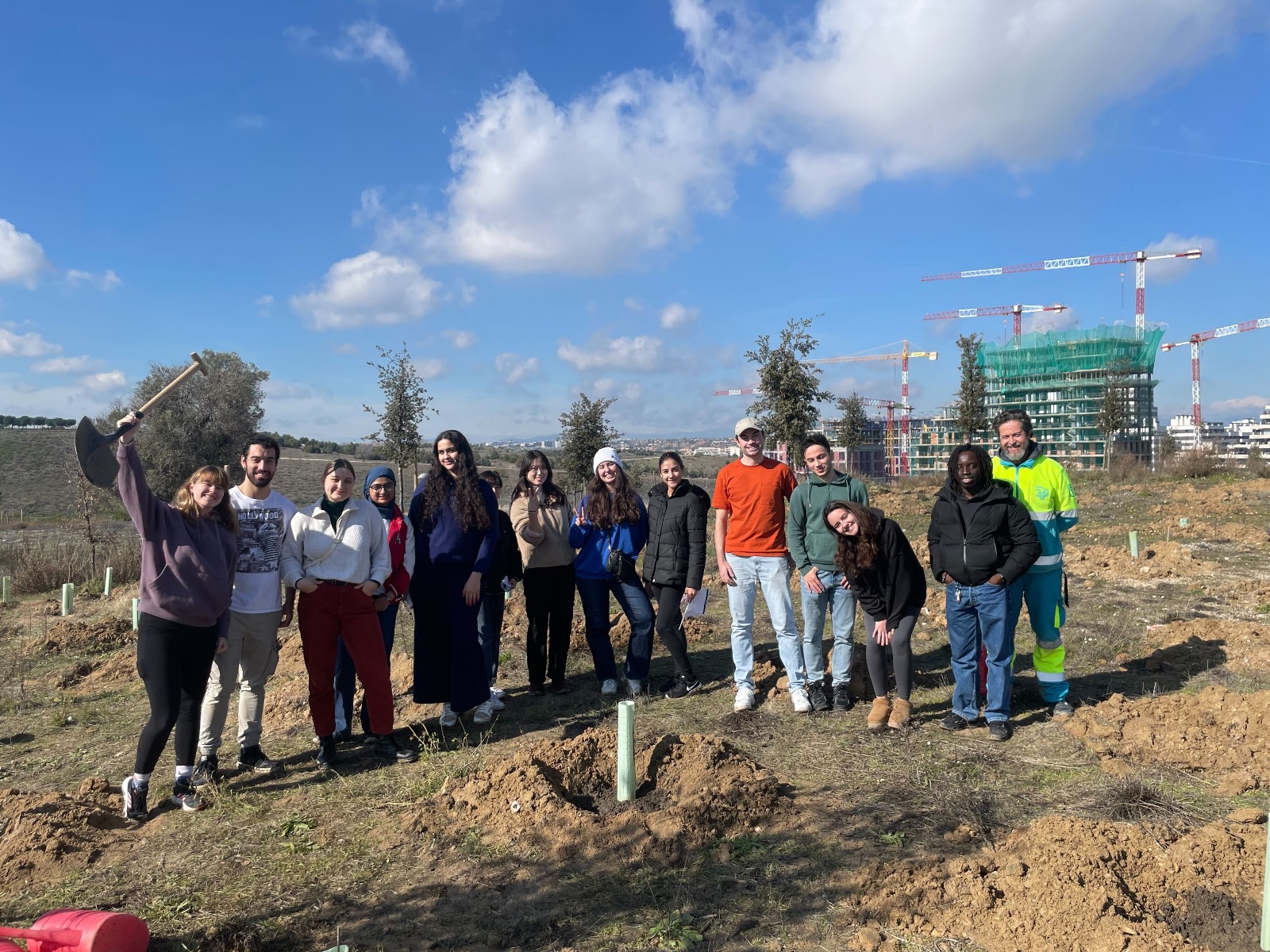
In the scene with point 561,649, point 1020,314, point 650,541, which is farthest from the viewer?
point 1020,314

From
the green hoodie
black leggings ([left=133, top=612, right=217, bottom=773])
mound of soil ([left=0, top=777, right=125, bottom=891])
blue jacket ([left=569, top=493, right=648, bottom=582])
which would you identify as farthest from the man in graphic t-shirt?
mound of soil ([left=0, top=777, right=125, bottom=891])

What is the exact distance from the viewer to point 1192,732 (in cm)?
463

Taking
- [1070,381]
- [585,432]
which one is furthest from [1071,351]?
[585,432]

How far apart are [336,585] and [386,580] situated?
0.34 metres

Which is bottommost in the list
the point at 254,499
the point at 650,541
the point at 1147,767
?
the point at 1147,767

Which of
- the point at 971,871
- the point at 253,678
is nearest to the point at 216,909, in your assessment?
the point at 253,678

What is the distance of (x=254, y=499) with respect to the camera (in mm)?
4551

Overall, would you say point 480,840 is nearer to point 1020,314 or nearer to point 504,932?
point 504,932

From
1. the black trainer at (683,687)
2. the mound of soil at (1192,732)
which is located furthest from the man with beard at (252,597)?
the mound of soil at (1192,732)

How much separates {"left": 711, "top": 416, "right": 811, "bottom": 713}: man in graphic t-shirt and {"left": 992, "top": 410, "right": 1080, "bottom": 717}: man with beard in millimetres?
1476

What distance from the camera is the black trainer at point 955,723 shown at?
5125 millimetres

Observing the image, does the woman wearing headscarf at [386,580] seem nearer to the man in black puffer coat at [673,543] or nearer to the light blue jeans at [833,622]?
the man in black puffer coat at [673,543]

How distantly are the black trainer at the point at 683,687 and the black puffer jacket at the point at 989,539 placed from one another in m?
2.27

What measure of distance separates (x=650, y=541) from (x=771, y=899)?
3.04 metres
